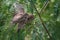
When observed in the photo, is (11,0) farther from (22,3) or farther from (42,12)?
(42,12)

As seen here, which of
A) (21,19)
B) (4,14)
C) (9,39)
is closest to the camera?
(21,19)

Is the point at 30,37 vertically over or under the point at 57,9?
under

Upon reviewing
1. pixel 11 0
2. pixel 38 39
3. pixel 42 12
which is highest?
pixel 11 0

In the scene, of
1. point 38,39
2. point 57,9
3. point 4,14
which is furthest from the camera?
point 4,14

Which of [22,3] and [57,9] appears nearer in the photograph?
[57,9]

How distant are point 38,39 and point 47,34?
77mm

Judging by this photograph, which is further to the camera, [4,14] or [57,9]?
[4,14]

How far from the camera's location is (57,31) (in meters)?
1.54

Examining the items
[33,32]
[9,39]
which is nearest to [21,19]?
[33,32]

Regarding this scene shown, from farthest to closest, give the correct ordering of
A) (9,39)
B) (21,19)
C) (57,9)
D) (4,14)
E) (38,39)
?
(4,14) < (9,39) < (38,39) < (57,9) < (21,19)

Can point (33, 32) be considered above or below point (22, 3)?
below

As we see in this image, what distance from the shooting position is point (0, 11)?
2.22m

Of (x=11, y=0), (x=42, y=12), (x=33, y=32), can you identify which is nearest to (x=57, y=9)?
(x=42, y=12)

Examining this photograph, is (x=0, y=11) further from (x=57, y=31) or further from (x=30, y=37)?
(x=57, y=31)
